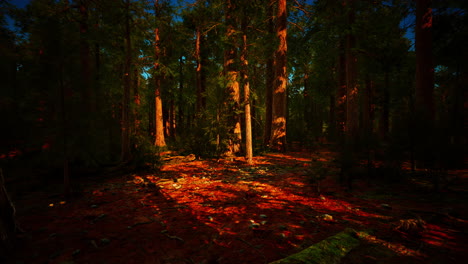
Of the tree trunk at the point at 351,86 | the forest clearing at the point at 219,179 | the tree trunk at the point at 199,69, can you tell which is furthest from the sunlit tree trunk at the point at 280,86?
the tree trunk at the point at 199,69

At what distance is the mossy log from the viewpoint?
1.98 m

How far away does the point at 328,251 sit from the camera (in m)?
2.16

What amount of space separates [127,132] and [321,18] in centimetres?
1257

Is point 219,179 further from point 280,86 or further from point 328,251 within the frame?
point 280,86

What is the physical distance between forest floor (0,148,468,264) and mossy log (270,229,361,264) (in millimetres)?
91

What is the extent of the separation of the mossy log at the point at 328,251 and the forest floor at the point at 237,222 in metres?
0.09

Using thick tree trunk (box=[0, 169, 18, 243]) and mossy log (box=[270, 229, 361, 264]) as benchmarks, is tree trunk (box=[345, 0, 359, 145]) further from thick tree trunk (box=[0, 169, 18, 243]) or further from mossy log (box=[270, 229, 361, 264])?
thick tree trunk (box=[0, 169, 18, 243])

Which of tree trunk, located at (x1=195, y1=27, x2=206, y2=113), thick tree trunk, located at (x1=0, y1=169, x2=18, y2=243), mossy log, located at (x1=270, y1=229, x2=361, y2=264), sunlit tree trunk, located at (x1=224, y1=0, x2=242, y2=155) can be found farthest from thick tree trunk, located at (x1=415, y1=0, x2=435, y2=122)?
thick tree trunk, located at (x1=0, y1=169, x2=18, y2=243)

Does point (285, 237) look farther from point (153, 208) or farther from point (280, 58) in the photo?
point (280, 58)

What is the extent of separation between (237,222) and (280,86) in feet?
32.7

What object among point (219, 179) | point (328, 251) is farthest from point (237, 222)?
point (219, 179)

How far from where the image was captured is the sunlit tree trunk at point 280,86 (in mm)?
11172

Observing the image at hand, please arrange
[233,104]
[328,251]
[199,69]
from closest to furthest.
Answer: [328,251]
[233,104]
[199,69]

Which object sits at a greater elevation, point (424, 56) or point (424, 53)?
point (424, 53)
